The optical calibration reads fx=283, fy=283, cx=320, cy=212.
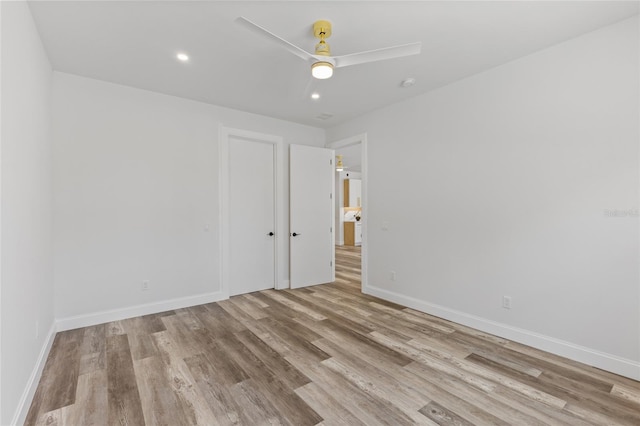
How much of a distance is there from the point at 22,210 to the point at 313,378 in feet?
7.86

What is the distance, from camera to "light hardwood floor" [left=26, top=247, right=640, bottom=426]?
185 centimetres

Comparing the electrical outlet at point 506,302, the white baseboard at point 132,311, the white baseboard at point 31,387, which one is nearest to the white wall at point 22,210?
the white baseboard at point 31,387

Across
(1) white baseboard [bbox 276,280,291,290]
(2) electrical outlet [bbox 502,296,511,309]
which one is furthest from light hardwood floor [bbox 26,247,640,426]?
(1) white baseboard [bbox 276,280,291,290]

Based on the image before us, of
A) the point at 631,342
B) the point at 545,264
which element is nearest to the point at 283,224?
the point at 545,264

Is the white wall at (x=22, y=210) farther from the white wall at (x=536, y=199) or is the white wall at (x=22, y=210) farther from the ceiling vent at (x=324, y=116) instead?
the white wall at (x=536, y=199)

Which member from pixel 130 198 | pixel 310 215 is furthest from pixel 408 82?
pixel 130 198

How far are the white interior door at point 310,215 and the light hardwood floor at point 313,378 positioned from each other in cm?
154

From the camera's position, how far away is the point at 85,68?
119 inches

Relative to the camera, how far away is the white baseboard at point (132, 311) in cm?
317

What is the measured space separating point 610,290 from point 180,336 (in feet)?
→ 13.1

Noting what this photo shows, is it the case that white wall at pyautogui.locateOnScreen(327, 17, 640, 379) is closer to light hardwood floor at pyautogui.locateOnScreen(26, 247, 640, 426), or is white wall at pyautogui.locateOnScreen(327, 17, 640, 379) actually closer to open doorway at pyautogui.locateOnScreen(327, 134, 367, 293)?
light hardwood floor at pyautogui.locateOnScreen(26, 247, 640, 426)

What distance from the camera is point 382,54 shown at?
82.4 inches

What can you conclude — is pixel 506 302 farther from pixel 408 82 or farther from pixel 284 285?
pixel 284 285

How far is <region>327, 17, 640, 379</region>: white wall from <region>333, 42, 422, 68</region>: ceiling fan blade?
4.98ft
